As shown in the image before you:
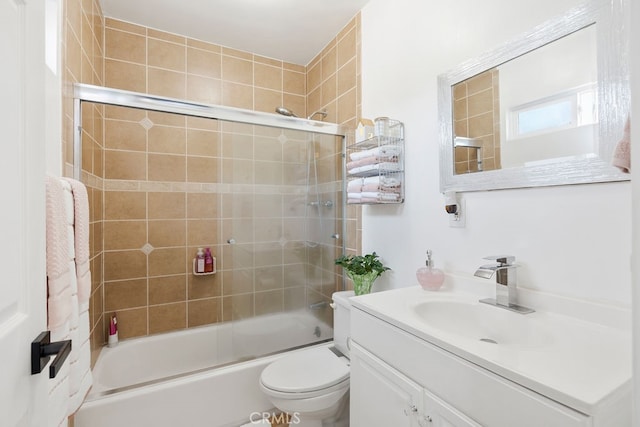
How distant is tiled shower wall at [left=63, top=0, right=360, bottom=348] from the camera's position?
1997 mm

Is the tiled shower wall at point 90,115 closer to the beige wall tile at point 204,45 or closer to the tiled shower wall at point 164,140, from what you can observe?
the tiled shower wall at point 164,140

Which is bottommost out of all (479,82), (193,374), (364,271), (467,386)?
(193,374)

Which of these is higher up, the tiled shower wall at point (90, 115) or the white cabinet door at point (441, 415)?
the tiled shower wall at point (90, 115)

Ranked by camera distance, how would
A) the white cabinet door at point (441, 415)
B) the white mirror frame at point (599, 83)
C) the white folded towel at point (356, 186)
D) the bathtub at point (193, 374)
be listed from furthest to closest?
the white folded towel at point (356, 186) → the bathtub at point (193, 374) → the white mirror frame at point (599, 83) → the white cabinet door at point (441, 415)

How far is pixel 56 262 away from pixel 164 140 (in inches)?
64.7

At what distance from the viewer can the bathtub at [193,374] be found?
57.0 inches

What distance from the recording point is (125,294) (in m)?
2.13

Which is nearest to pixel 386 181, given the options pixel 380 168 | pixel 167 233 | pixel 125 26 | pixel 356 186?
pixel 380 168

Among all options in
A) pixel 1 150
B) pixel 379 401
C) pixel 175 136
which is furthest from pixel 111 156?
pixel 379 401

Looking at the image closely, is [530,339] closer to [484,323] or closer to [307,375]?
[484,323]

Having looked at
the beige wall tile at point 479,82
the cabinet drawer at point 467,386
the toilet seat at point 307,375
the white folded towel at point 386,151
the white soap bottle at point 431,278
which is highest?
the beige wall tile at point 479,82

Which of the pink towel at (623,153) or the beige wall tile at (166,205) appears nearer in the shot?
the pink towel at (623,153)

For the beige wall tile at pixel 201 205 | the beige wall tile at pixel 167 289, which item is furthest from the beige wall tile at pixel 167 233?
the beige wall tile at pixel 167 289

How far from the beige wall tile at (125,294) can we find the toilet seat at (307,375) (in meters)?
1.26
